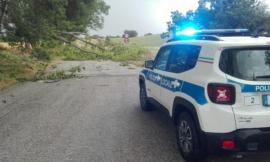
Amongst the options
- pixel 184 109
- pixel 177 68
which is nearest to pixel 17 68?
pixel 177 68

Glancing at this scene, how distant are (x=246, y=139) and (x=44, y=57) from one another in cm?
1413

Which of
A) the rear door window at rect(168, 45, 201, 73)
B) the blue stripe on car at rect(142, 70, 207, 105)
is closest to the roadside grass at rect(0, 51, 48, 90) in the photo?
the blue stripe on car at rect(142, 70, 207, 105)

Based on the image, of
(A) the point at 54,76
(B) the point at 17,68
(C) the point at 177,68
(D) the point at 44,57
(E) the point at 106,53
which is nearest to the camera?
(C) the point at 177,68

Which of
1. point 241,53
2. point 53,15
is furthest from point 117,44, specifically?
point 241,53

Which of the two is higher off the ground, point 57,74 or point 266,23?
point 266,23

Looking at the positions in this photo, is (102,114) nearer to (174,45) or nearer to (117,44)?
(174,45)

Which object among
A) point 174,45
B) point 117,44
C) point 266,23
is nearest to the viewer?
point 174,45

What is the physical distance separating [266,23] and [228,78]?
1073 centimetres

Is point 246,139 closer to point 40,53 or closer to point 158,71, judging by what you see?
point 158,71

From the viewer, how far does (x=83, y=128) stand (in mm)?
7520

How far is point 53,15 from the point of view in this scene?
16859mm

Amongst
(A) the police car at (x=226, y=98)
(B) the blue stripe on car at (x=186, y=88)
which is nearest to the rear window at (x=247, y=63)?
(A) the police car at (x=226, y=98)

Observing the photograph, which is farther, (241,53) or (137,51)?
(137,51)

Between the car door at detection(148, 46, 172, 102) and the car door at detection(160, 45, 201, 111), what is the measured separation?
9.8 inches
